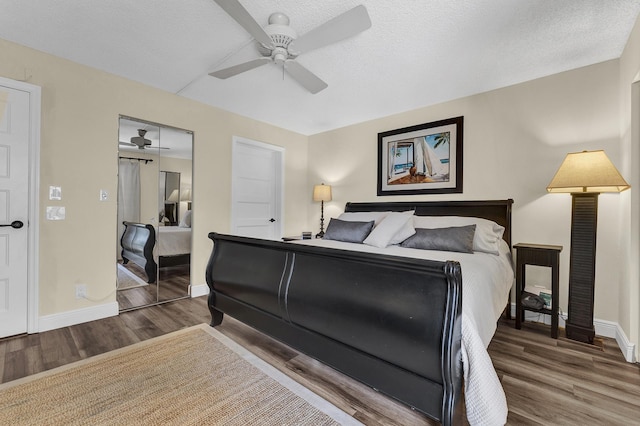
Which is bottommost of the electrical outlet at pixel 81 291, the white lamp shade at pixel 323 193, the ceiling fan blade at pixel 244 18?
the electrical outlet at pixel 81 291

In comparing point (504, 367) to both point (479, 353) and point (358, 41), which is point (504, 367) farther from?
point (358, 41)

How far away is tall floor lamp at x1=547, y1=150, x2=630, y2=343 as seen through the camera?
219cm

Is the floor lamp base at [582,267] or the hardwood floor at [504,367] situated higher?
the floor lamp base at [582,267]

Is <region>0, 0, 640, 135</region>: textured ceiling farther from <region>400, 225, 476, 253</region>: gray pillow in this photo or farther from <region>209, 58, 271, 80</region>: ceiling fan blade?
<region>400, 225, 476, 253</region>: gray pillow

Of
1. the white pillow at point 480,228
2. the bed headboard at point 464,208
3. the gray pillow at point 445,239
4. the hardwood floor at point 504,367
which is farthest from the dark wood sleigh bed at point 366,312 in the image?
the bed headboard at point 464,208

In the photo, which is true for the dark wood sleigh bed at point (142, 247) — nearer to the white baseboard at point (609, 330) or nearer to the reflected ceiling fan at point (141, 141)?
the reflected ceiling fan at point (141, 141)

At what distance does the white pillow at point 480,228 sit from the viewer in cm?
254

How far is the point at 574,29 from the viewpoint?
81.2 inches

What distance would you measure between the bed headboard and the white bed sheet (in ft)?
8.11

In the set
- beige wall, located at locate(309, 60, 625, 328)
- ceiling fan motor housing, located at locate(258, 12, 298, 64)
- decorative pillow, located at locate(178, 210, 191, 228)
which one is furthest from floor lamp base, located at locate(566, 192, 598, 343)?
decorative pillow, located at locate(178, 210, 191, 228)

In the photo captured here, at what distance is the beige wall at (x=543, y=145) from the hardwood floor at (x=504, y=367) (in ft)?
2.40

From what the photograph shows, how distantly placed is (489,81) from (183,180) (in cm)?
353

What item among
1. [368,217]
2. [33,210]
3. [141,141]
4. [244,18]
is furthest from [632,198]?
[33,210]

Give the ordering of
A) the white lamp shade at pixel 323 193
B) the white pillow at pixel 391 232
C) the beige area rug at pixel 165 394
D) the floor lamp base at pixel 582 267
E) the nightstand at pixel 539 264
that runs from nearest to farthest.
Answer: the beige area rug at pixel 165 394 → the floor lamp base at pixel 582 267 → the nightstand at pixel 539 264 → the white pillow at pixel 391 232 → the white lamp shade at pixel 323 193
